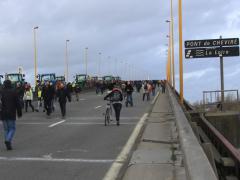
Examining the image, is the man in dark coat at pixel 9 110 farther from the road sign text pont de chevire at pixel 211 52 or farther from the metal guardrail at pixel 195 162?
the road sign text pont de chevire at pixel 211 52

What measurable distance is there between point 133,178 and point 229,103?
1229 inches

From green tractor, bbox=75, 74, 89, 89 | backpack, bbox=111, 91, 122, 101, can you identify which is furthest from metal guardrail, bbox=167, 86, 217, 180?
green tractor, bbox=75, 74, 89, 89

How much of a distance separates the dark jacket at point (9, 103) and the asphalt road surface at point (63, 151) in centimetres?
90

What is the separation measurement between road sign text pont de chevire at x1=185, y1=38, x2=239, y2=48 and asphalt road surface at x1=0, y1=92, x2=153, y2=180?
19.7 metres

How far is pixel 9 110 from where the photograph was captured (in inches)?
569

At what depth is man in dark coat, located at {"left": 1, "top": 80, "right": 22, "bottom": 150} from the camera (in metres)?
14.4

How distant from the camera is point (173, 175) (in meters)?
9.93

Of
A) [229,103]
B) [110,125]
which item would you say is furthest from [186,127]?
[229,103]

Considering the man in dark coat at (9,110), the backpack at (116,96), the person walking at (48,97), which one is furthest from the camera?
the person walking at (48,97)

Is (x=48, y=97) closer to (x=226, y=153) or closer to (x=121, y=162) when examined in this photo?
(x=226, y=153)

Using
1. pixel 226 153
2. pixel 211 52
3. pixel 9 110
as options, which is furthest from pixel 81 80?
pixel 9 110

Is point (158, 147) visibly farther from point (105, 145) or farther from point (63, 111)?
point (63, 111)

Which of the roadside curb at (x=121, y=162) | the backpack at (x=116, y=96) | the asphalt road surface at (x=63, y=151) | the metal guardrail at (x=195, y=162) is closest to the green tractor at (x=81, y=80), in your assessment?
the backpack at (x=116, y=96)

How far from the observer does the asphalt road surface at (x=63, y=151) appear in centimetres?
1067
